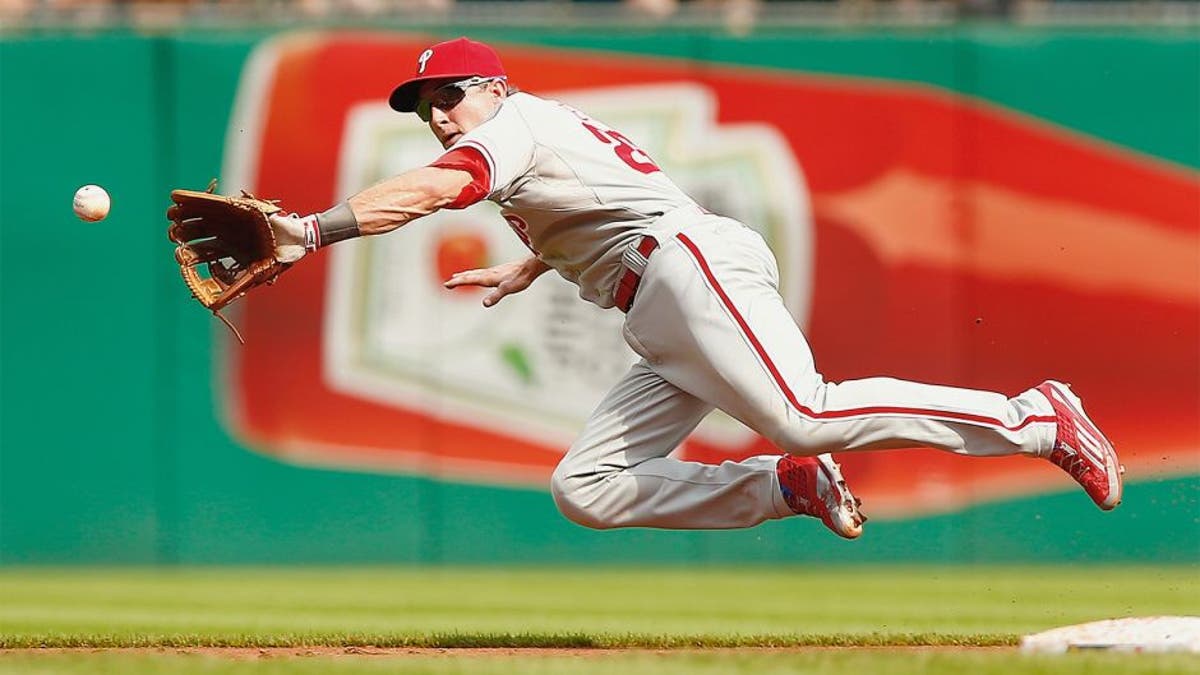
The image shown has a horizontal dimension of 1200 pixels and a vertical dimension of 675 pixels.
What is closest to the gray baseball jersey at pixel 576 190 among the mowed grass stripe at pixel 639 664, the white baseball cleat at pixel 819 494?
the white baseball cleat at pixel 819 494

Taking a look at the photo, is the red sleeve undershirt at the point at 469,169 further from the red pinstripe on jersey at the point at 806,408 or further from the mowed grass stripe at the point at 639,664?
the mowed grass stripe at the point at 639,664

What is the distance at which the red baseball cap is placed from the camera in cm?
554

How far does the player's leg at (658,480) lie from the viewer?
5.84 m

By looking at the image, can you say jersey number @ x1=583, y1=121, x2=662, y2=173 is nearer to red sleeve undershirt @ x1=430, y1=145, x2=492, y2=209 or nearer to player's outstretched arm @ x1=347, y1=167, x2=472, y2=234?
red sleeve undershirt @ x1=430, y1=145, x2=492, y2=209

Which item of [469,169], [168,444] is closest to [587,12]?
[168,444]

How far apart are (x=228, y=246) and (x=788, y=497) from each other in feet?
6.22

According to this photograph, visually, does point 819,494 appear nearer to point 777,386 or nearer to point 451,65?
point 777,386

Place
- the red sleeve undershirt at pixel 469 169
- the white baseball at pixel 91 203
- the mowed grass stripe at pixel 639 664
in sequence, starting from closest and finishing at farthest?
the mowed grass stripe at pixel 639 664 < the red sleeve undershirt at pixel 469 169 < the white baseball at pixel 91 203

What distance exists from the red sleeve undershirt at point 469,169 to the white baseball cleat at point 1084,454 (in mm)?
1874

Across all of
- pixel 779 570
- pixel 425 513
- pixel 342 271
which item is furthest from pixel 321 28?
pixel 779 570

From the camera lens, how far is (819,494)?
577 centimetres

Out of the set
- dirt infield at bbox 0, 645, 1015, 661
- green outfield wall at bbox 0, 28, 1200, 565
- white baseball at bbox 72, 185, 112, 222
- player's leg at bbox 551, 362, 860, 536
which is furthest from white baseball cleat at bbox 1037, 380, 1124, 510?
Answer: green outfield wall at bbox 0, 28, 1200, 565

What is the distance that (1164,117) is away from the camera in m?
11.1

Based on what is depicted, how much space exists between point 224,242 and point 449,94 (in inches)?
34.2
